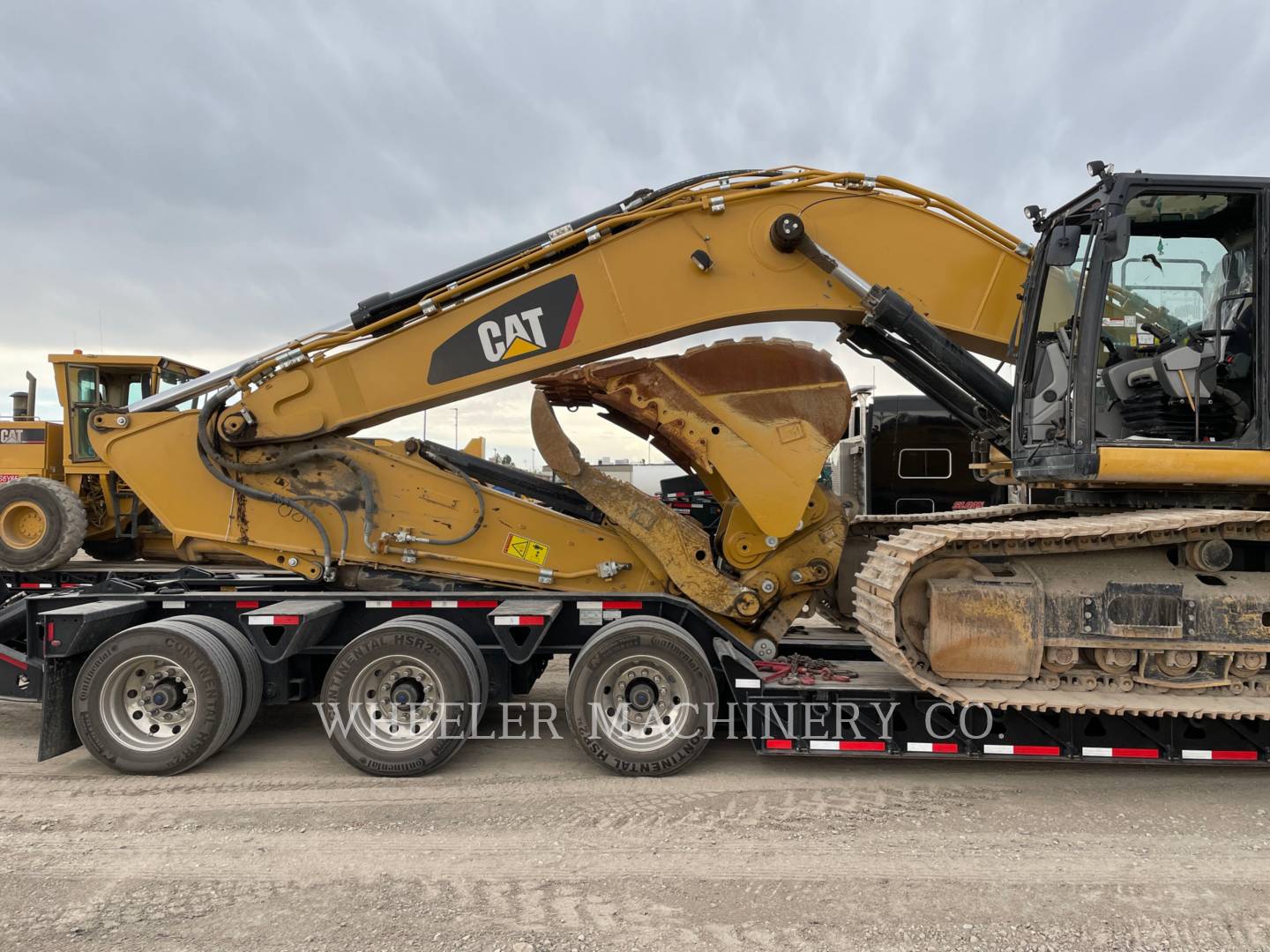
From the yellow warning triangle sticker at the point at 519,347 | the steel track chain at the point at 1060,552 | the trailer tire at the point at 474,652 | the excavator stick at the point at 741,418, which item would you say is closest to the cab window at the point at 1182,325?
the steel track chain at the point at 1060,552

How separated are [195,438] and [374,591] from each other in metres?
1.71

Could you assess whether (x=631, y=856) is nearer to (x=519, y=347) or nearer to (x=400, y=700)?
(x=400, y=700)

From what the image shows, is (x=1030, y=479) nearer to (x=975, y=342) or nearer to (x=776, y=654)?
(x=975, y=342)

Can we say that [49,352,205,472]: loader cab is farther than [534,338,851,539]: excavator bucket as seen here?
Yes

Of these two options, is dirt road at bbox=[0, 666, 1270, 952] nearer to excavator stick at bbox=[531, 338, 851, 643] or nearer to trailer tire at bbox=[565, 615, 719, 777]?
trailer tire at bbox=[565, 615, 719, 777]

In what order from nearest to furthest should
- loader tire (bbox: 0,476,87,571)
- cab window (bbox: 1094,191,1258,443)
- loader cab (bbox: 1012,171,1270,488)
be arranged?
loader cab (bbox: 1012,171,1270,488) → cab window (bbox: 1094,191,1258,443) → loader tire (bbox: 0,476,87,571)

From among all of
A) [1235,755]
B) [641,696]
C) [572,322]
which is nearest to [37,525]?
[572,322]

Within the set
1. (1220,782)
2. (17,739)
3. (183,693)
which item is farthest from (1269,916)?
(17,739)

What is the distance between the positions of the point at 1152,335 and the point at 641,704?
388cm

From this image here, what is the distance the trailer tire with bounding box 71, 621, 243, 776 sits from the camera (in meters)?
4.66

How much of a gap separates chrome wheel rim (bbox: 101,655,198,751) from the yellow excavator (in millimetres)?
1009

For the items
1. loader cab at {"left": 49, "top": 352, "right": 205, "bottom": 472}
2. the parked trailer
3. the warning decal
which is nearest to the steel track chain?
the parked trailer

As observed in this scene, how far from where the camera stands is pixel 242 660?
15.9 feet

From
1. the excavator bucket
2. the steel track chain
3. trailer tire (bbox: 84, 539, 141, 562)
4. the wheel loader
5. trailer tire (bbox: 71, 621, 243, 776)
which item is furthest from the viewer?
trailer tire (bbox: 84, 539, 141, 562)
